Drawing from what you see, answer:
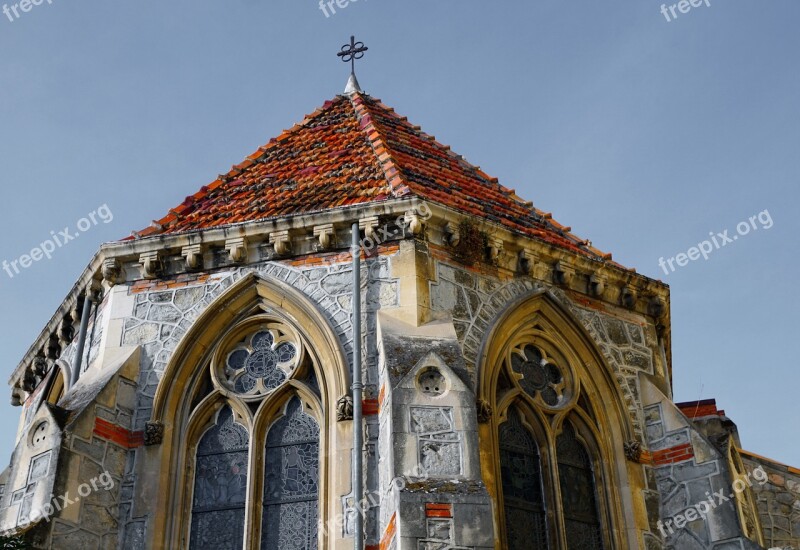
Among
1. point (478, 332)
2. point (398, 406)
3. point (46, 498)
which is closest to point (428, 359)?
point (398, 406)

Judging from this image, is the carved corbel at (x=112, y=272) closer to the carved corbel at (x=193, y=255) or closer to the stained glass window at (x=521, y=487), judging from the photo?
the carved corbel at (x=193, y=255)

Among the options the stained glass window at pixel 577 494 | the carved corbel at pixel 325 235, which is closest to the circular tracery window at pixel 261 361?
the carved corbel at pixel 325 235

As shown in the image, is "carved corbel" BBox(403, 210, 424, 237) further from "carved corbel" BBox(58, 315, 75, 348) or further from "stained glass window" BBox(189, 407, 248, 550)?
"carved corbel" BBox(58, 315, 75, 348)

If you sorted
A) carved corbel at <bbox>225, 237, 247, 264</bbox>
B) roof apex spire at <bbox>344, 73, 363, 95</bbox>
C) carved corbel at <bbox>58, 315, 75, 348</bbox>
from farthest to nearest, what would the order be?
roof apex spire at <bbox>344, 73, 363, 95</bbox>
carved corbel at <bbox>58, 315, 75, 348</bbox>
carved corbel at <bbox>225, 237, 247, 264</bbox>

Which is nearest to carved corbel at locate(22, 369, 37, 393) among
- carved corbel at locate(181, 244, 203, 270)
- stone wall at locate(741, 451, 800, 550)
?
carved corbel at locate(181, 244, 203, 270)

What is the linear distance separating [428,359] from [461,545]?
2.06 m

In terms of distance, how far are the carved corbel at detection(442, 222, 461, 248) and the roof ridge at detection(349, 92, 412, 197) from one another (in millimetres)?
678

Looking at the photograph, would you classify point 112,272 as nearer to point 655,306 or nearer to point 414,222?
point 414,222

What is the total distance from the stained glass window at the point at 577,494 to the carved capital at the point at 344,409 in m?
2.48

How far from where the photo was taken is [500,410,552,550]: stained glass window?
39.4ft

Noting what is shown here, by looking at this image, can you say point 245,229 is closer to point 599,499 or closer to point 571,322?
point 571,322

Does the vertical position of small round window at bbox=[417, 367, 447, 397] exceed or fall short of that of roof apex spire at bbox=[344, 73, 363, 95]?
it falls short

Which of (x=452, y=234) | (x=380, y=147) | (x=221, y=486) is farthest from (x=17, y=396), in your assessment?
(x=452, y=234)

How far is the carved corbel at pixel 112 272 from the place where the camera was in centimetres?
1357
